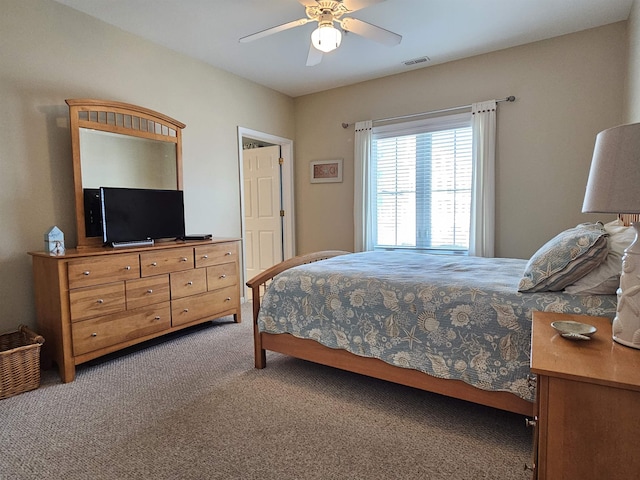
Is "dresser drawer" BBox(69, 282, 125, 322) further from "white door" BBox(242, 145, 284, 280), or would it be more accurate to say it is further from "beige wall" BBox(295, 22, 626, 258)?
"beige wall" BBox(295, 22, 626, 258)

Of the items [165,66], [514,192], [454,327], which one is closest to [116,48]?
[165,66]

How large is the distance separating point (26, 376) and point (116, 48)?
267 centimetres

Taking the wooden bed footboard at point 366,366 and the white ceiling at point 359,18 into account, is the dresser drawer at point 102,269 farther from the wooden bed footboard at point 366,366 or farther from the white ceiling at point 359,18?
the white ceiling at point 359,18

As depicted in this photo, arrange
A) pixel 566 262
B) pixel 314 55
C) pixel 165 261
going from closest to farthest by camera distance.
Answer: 1. pixel 566 262
2. pixel 314 55
3. pixel 165 261

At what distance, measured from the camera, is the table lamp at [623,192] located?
1.03 meters

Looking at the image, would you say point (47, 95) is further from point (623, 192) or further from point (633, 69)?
point (633, 69)

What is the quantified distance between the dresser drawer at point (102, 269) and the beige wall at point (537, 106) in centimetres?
324

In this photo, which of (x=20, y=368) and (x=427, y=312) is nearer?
(x=427, y=312)

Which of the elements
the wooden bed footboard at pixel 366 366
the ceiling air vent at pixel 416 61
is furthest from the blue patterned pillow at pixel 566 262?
the ceiling air vent at pixel 416 61

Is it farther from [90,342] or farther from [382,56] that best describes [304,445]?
[382,56]

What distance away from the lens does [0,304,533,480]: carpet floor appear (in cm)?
159

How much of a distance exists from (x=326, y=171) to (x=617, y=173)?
13.2 ft

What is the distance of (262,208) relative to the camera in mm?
5324

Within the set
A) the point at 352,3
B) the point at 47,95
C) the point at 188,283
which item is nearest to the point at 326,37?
the point at 352,3
